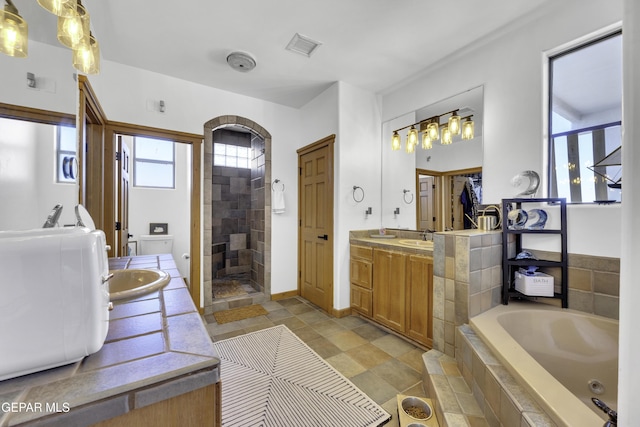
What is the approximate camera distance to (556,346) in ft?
5.57

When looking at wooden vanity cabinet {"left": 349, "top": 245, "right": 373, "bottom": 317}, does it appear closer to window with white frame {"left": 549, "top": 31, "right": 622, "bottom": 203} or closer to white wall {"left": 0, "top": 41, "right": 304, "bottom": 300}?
white wall {"left": 0, "top": 41, "right": 304, "bottom": 300}

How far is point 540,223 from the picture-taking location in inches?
77.0

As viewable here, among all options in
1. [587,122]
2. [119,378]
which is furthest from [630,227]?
[587,122]

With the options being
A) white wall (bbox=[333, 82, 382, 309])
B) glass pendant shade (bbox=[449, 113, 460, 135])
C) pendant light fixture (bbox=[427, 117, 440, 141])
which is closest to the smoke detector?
white wall (bbox=[333, 82, 382, 309])

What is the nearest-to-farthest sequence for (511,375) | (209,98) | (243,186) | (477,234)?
(511,375), (477,234), (209,98), (243,186)

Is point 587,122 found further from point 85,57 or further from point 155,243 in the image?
point 155,243

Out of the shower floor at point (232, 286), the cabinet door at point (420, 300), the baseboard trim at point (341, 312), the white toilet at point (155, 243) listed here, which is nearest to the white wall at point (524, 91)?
the cabinet door at point (420, 300)

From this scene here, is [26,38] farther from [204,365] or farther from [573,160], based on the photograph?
[573,160]

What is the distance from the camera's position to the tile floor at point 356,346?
1.84 meters

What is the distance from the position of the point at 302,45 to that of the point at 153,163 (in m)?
3.19

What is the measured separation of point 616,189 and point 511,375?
4.75 feet

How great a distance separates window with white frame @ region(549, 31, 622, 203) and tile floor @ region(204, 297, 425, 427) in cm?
177

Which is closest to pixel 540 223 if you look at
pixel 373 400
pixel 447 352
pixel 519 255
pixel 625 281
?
pixel 519 255

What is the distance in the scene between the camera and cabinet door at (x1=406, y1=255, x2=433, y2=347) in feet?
7.41
